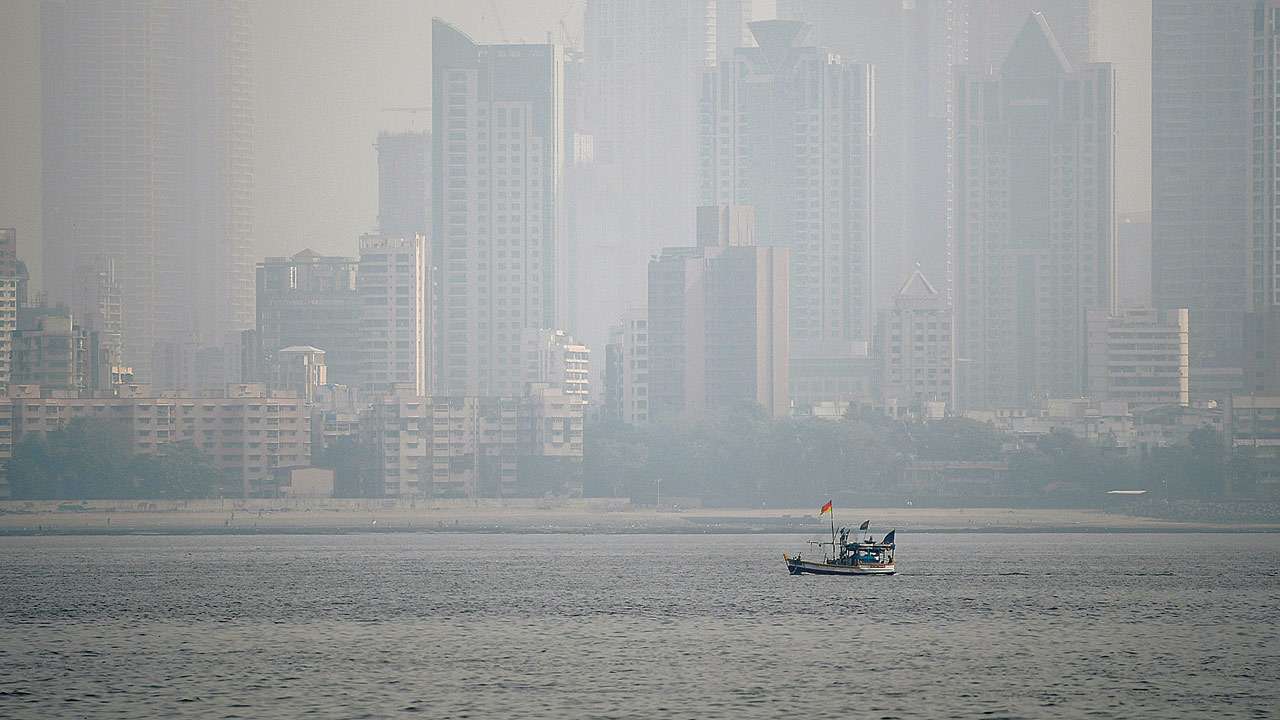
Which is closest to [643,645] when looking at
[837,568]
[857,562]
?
[837,568]

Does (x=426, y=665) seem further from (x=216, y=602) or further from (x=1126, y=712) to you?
(x=216, y=602)

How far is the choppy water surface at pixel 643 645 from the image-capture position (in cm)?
9612

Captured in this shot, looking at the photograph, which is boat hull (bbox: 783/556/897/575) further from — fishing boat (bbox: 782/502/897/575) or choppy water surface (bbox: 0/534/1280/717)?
choppy water surface (bbox: 0/534/1280/717)

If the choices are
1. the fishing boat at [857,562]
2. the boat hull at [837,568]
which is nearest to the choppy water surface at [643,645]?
the boat hull at [837,568]

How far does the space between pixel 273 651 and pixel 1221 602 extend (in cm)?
7073

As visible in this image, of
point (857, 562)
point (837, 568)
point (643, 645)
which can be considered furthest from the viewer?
point (857, 562)

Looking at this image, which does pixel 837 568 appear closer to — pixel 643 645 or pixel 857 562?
pixel 857 562

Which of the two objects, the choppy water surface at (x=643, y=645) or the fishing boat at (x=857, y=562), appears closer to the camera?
the choppy water surface at (x=643, y=645)

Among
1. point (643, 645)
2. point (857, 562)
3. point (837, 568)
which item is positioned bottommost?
point (643, 645)

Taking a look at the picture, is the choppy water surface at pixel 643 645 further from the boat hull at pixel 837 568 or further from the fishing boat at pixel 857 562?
the fishing boat at pixel 857 562

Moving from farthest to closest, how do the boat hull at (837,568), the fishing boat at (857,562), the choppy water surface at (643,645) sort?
the fishing boat at (857,562) < the boat hull at (837,568) < the choppy water surface at (643,645)

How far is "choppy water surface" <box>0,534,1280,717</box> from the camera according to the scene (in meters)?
96.1

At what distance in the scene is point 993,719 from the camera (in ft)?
298

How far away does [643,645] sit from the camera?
11900 centimetres
